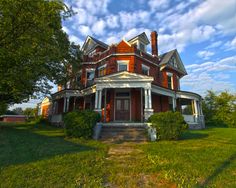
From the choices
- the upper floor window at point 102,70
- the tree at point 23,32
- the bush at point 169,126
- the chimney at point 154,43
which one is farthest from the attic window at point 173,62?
the tree at point 23,32

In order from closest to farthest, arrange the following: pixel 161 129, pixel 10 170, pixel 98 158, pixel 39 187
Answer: pixel 39 187 < pixel 10 170 < pixel 98 158 < pixel 161 129

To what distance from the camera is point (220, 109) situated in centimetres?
2769

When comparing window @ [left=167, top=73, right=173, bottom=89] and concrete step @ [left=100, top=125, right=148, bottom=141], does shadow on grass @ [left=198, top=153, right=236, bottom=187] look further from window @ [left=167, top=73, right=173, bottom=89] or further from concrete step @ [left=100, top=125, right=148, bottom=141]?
window @ [left=167, top=73, right=173, bottom=89]

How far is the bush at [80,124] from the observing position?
1087cm

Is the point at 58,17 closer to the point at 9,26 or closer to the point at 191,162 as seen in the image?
the point at 9,26

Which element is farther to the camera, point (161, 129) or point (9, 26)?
point (161, 129)

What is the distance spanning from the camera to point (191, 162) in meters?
6.09

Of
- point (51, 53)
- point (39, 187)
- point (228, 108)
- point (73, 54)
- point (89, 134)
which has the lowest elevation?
point (39, 187)

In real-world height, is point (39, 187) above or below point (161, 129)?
below

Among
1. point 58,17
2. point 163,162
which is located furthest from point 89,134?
point 58,17

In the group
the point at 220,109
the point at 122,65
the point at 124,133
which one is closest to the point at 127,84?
the point at 122,65

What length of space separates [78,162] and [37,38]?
6.00 meters

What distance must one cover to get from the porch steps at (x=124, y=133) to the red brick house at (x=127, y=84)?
1.48m

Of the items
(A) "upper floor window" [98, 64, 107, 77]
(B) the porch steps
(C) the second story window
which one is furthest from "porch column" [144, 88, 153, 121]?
(C) the second story window
